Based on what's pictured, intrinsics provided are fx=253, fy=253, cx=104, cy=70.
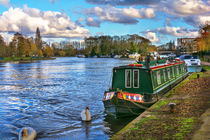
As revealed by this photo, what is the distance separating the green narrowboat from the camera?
15.5 m

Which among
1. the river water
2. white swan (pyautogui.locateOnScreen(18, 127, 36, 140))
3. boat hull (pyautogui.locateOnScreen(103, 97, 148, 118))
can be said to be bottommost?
the river water

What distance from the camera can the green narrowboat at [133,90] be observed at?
15.5m

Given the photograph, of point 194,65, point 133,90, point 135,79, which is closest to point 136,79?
point 135,79

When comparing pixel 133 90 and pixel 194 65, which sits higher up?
pixel 194 65

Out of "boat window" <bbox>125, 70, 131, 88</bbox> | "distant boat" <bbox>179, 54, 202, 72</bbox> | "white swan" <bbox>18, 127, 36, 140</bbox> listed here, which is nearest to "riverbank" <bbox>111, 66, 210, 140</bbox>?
"boat window" <bbox>125, 70, 131, 88</bbox>

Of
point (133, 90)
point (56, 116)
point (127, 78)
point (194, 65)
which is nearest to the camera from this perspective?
point (133, 90)

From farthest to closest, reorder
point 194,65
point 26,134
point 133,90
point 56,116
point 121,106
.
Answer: point 194,65
point 56,116
point 133,90
point 121,106
point 26,134

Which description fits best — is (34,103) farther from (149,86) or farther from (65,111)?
(149,86)

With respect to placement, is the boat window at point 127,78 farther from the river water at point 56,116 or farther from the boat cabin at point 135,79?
the river water at point 56,116

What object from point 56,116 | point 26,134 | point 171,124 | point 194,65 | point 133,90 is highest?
point 194,65

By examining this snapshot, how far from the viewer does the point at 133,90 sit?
17375 mm

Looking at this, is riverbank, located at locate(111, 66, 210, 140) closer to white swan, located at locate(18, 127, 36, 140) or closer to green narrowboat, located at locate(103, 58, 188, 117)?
green narrowboat, located at locate(103, 58, 188, 117)

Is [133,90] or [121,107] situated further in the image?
[133,90]

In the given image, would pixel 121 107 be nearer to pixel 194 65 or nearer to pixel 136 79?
pixel 136 79
